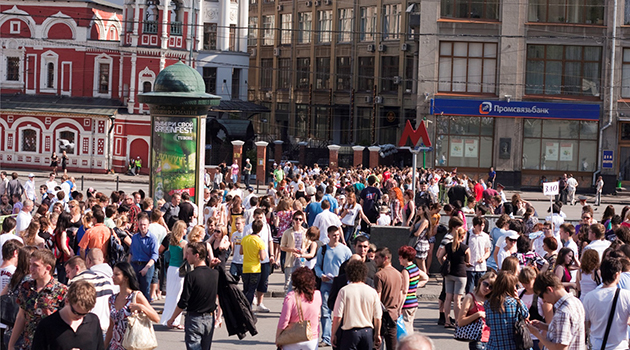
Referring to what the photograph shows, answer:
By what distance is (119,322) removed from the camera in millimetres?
8453

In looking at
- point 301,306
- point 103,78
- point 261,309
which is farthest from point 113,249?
point 103,78

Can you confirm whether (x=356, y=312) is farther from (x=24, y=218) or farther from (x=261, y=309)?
(x=24, y=218)

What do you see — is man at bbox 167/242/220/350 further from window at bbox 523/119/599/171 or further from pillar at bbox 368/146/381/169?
window at bbox 523/119/599/171

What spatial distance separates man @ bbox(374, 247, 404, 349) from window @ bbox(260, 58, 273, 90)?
5970 centimetres

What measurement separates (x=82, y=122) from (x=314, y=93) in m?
17.5

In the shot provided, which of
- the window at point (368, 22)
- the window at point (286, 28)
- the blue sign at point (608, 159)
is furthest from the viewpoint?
the window at point (286, 28)

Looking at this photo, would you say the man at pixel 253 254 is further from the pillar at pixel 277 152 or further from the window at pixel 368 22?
the window at pixel 368 22

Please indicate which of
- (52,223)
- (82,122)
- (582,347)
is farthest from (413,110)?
(582,347)

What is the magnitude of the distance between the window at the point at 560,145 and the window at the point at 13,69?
104 ft

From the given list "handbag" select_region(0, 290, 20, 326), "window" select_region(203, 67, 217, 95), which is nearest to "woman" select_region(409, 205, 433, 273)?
"handbag" select_region(0, 290, 20, 326)

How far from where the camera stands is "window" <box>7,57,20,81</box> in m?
57.7

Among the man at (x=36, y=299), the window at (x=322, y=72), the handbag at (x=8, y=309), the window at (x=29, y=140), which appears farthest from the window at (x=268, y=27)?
the man at (x=36, y=299)

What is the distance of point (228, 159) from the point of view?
5309 centimetres

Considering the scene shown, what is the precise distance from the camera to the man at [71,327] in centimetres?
688
